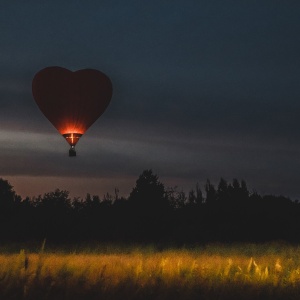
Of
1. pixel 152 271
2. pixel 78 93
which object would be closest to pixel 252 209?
pixel 78 93

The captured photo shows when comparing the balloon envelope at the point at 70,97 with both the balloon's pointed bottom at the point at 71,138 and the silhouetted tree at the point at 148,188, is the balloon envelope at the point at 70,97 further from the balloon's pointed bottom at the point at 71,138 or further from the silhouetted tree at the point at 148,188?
the silhouetted tree at the point at 148,188

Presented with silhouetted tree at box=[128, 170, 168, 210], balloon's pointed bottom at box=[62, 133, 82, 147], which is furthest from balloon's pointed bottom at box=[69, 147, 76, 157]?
silhouetted tree at box=[128, 170, 168, 210]

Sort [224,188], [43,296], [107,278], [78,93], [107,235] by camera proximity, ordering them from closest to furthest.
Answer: [43,296]
[107,278]
[78,93]
[107,235]
[224,188]

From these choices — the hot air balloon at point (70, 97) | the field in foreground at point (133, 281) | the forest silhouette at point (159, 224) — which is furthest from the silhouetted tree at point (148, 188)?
the field in foreground at point (133, 281)

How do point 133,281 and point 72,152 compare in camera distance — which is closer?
point 133,281

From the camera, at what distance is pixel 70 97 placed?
75.3ft

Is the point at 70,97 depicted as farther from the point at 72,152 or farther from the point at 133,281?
the point at 133,281

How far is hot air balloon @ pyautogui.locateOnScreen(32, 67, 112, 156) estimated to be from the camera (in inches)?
897

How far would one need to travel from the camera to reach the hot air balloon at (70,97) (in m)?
22.8

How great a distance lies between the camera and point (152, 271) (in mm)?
12250

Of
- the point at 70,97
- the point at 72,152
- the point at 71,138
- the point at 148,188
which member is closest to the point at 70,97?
the point at 70,97

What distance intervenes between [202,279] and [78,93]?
1243 centimetres

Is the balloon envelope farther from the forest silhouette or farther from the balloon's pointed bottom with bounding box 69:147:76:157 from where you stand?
the forest silhouette

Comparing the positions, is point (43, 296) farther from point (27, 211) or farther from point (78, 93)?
point (27, 211)
